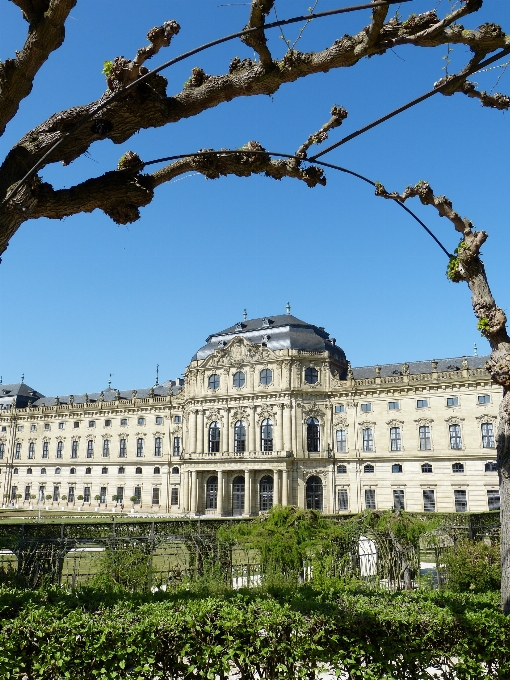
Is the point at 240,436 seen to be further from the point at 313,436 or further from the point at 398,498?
the point at 398,498

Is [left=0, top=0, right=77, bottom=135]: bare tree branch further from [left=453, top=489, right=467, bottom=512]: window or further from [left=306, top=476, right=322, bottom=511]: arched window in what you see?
[left=306, top=476, right=322, bottom=511]: arched window

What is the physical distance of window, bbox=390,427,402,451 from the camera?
153 ft

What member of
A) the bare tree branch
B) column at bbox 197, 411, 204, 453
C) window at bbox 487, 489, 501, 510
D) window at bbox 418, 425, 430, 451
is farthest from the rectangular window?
the bare tree branch

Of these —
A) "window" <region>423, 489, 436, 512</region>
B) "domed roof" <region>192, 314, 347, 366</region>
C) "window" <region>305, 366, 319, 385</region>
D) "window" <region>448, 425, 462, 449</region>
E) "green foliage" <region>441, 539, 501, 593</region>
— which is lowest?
"green foliage" <region>441, 539, 501, 593</region>

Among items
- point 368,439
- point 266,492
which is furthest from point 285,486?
point 368,439

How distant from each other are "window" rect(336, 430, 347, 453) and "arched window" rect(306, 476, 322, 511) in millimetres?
3194

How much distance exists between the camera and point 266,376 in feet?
169

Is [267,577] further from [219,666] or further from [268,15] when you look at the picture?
[268,15]

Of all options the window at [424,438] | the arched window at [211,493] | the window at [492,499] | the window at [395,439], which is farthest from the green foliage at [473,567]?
the arched window at [211,493]

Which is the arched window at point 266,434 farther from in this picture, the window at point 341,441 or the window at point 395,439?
the window at point 395,439

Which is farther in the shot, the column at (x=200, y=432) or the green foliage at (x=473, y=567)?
the column at (x=200, y=432)

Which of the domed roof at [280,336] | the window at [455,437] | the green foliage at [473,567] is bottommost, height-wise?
the green foliage at [473,567]

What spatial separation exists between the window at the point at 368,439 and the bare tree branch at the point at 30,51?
148 feet

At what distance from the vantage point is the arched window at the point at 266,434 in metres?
50.3
